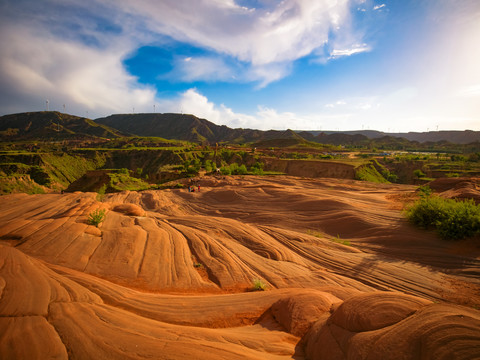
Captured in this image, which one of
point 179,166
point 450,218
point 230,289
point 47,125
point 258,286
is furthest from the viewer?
point 47,125

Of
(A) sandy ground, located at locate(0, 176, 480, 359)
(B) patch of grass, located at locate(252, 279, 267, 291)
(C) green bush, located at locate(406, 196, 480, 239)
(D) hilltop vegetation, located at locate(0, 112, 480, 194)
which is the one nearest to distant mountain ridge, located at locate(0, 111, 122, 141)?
(D) hilltop vegetation, located at locate(0, 112, 480, 194)

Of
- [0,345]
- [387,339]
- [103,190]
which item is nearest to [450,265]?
[387,339]

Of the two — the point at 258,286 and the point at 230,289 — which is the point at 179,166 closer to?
the point at 230,289

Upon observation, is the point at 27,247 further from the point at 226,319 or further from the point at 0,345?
the point at 226,319

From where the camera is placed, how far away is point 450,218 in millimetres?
9430

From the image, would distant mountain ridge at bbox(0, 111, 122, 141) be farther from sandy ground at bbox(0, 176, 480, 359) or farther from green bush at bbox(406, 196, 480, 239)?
green bush at bbox(406, 196, 480, 239)

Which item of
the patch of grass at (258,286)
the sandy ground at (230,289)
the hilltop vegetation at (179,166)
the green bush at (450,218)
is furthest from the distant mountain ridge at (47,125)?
the green bush at (450,218)

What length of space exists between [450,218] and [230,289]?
1015 cm

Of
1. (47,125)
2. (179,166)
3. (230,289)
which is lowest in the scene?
(230,289)

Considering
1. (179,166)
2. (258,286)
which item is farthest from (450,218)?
(179,166)

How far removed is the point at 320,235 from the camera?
12.3 m

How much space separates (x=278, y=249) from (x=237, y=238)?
2.17 meters

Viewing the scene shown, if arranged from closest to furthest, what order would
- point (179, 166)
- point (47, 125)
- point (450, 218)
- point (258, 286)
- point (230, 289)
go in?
point (230, 289), point (258, 286), point (450, 218), point (179, 166), point (47, 125)

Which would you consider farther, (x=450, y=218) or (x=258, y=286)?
(x=450, y=218)
